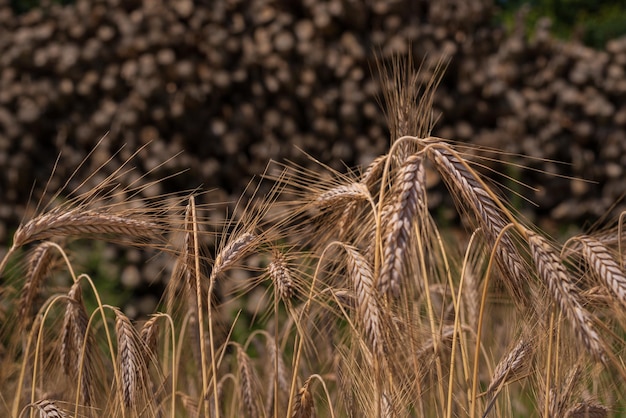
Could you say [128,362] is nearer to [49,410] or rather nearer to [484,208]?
[49,410]

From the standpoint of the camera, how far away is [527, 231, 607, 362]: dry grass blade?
957 millimetres

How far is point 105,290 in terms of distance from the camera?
3.71 metres

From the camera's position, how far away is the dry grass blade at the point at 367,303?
111 centimetres

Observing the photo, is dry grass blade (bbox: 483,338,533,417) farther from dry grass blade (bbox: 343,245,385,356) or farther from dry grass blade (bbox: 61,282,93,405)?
dry grass blade (bbox: 61,282,93,405)

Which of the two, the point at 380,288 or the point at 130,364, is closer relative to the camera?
the point at 380,288

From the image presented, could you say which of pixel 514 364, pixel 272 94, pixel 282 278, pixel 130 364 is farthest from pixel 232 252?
pixel 272 94

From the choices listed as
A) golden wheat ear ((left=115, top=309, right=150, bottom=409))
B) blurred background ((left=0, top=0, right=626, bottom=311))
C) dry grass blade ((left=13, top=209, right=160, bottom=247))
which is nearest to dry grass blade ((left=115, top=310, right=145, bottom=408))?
golden wheat ear ((left=115, top=309, right=150, bottom=409))

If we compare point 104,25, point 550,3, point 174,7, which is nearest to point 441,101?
point 174,7

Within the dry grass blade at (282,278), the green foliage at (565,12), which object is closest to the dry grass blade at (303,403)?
the dry grass blade at (282,278)

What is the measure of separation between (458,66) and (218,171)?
1.30 m

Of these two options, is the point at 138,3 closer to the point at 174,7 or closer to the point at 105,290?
the point at 174,7

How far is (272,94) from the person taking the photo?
13.5ft

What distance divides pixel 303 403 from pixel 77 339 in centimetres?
39

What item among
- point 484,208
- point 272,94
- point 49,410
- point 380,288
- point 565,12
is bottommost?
point 49,410
